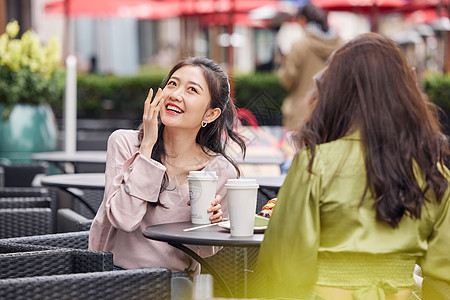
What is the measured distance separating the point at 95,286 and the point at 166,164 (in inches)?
25.2

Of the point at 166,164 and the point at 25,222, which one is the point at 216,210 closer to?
the point at 166,164

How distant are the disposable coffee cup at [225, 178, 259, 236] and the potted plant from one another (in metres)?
5.17

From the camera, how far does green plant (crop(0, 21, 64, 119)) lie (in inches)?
280

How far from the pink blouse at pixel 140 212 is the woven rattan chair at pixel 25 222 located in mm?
1114

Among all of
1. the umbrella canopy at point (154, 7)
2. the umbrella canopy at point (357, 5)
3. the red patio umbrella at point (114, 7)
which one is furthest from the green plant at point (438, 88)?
the red patio umbrella at point (114, 7)

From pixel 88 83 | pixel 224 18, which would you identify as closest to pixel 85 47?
pixel 224 18

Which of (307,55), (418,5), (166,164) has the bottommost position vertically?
(166,164)

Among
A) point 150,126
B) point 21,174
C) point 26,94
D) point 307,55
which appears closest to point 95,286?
point 150,126

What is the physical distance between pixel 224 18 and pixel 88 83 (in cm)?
811

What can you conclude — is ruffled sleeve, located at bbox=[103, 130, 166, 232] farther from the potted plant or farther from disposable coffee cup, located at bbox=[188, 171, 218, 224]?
the potted plant

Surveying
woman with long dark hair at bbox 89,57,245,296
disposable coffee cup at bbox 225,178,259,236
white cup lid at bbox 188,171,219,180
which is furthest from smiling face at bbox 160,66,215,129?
disposable coffee cup at bbox 225,178,259,236

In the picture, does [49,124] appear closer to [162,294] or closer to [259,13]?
[162,294]

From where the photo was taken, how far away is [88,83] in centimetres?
1042

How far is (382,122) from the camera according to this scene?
2023mm
